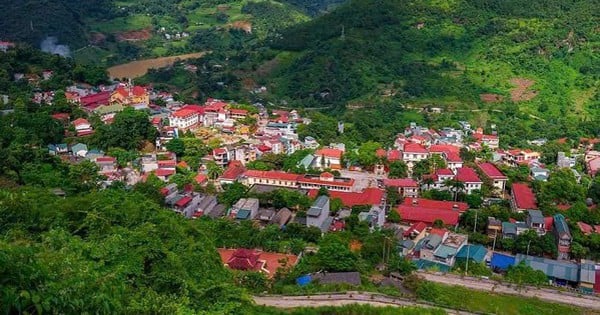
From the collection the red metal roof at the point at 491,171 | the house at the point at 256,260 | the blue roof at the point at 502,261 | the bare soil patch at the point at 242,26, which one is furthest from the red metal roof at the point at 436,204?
the bare soil patch at the point at 242,26

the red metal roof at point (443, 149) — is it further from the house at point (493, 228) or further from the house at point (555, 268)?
the house at point (555, 268)

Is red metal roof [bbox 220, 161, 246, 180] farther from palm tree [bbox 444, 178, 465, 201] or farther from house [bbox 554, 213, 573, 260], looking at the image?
house [bbox 554, 213, 573, 260]

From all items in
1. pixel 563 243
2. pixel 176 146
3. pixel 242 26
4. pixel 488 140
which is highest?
pixel 242 26

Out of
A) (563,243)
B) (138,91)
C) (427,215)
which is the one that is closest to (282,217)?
(427,215)

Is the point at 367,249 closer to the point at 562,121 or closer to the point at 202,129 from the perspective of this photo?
the point at 202,129

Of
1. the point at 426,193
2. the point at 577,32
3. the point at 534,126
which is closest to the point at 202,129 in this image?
the point at 426,193

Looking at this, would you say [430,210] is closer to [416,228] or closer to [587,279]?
[416,228]

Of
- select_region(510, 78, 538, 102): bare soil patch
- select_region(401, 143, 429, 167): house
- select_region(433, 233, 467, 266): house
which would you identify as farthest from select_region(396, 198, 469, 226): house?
select_region(510, 78, 538, 102): bare soil patch

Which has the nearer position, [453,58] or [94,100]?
[94,100]
